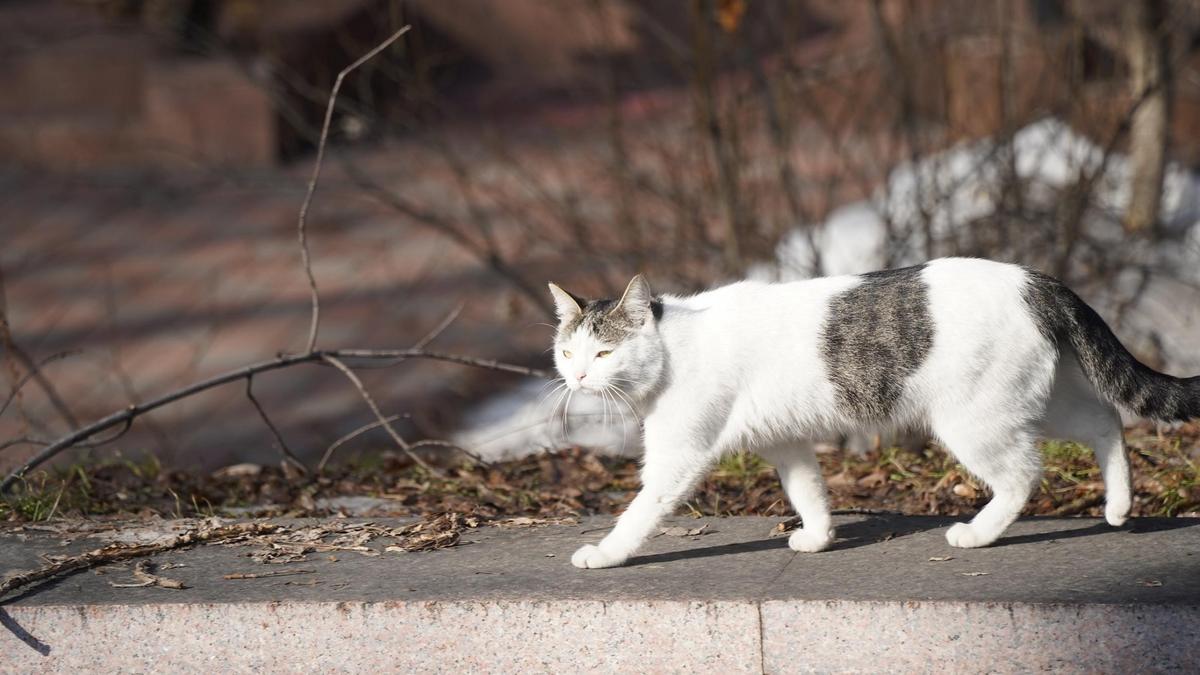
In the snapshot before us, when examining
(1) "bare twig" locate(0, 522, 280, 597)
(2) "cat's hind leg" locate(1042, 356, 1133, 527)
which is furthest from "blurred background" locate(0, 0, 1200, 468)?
(2) "cat's hind leg" locate(1042, 356, 1133, 527)

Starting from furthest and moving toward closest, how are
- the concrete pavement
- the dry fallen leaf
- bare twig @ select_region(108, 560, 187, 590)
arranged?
the dry fallen leaf < bare twig @ select_region(108, 560, 187, 590) < the concrete pavement

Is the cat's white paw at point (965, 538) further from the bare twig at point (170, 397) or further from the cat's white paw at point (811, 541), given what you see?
the bare twig at point (170, 397)

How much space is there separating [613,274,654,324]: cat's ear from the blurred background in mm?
1891

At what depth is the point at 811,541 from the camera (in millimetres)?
3727

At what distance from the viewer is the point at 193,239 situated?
36.7 ft

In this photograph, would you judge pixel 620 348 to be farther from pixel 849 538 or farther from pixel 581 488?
pixel 581 488

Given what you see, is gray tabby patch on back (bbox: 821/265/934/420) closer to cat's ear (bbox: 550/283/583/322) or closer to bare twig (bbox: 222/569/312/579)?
cat's ear (bbox: 550/283/583/322)

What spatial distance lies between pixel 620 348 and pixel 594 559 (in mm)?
580

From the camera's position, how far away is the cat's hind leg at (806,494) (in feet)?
12.2

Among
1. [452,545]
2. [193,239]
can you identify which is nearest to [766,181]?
[452,545]

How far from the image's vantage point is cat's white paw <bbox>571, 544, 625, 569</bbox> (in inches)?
142

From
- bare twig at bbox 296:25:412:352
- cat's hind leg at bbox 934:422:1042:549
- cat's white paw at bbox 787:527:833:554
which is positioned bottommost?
cat's white paw at bbox 787:527:833:554

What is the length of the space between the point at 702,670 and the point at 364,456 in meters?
3.08

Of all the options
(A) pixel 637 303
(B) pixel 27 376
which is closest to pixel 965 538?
(A) pixel 637 303
